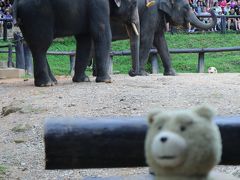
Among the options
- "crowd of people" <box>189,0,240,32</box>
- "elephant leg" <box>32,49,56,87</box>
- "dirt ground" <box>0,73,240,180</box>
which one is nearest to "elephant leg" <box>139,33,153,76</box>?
"dirt ground" <box>0,73,240,180</box>

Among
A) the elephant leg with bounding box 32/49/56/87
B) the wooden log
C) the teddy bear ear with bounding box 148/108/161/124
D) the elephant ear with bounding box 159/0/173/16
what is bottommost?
the elephant leg with bounding box 32/49/56/87

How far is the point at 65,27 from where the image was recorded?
1113cm

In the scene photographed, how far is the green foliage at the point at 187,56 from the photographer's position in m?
19.9

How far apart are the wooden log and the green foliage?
14346 mm

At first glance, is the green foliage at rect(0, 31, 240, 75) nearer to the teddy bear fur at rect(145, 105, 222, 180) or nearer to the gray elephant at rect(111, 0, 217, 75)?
the gray elephant at rect(111, 0, 217, 75)

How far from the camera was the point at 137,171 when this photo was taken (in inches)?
236

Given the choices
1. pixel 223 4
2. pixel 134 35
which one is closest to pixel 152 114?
pixel 134 35

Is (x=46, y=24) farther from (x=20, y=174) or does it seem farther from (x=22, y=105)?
(x=20, y=174)

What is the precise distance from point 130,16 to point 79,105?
13.6 ft

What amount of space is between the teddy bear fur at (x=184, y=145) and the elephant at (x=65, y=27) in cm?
807

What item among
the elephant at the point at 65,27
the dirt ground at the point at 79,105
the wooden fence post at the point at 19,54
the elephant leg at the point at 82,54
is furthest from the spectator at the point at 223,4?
the dirt ground at the point at 79,105

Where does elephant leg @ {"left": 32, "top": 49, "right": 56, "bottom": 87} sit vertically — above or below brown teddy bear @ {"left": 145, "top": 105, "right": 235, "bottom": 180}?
below

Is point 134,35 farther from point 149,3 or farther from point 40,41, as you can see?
point 40,41

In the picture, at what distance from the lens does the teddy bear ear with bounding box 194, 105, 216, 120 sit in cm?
292
